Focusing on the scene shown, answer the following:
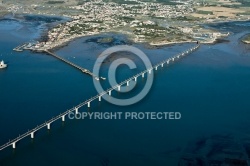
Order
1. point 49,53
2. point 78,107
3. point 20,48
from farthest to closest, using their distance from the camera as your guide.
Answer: point 20,48, point 49,53, point 78,107

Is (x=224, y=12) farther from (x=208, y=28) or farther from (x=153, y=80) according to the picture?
(x=153, y=80)

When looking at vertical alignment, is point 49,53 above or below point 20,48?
below

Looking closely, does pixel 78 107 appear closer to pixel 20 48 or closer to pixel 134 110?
pixel 134 110

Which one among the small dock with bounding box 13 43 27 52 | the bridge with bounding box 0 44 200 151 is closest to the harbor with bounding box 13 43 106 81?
the small dock with bounding box 13 43 27 52

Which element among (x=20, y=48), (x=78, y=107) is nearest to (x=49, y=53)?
(x=20, y=48)

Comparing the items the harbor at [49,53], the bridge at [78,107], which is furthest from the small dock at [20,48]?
the bridge at [78,107]

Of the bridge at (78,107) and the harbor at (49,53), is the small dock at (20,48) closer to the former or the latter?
the harbor at (49,53)

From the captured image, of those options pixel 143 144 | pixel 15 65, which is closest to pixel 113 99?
pixel 143 144

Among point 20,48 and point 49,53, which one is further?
point 20,48
